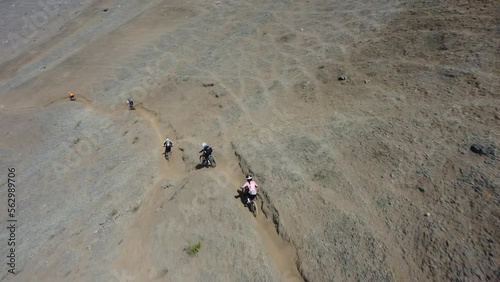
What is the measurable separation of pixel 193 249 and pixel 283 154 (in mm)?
7759

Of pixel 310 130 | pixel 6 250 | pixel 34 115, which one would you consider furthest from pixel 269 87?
pixel 34 115

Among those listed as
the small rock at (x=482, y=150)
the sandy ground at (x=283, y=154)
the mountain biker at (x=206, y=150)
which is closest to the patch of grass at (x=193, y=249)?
the sandy ground at (x=283, y=154)

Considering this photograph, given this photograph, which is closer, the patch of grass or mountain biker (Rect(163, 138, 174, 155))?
the patch of grass

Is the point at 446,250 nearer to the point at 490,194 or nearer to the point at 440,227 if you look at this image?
the point at 440,227

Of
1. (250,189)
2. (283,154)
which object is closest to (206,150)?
(250,189)

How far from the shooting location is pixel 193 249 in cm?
1544

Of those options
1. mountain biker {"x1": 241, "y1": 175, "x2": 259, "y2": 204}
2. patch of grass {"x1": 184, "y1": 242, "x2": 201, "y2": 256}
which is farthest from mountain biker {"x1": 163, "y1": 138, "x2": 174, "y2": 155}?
patch of grass {"x1": 184, "y1": 242, "x2": 201, "y2": 256}

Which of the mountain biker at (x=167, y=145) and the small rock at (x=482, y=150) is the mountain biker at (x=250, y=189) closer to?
the mountain biker at (x=167, y=145)

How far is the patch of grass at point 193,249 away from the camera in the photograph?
15.4 meters

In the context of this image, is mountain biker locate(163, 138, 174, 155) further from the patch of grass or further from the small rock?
the small rock

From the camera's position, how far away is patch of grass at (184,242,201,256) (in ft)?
50.4

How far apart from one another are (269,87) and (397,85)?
31.5ft

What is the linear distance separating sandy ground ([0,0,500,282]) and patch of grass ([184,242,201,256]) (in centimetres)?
26

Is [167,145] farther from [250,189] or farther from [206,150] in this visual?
[250,189]
